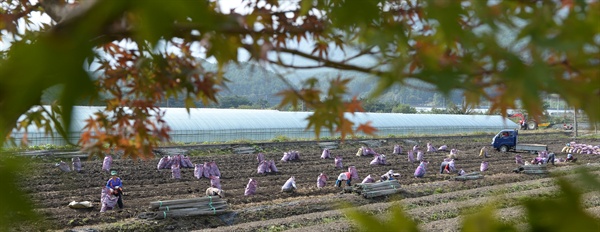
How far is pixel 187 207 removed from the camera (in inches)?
388

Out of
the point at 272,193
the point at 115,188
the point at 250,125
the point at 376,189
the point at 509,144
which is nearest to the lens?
the point at 115,188

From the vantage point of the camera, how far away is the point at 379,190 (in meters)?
12.1

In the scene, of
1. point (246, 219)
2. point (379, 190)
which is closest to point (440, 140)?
point (379, 190)

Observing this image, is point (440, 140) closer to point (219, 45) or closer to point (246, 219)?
point (246, 219)

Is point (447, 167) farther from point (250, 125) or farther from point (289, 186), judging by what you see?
point (250, 125)

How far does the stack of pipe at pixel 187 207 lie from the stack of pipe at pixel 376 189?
3364 mm

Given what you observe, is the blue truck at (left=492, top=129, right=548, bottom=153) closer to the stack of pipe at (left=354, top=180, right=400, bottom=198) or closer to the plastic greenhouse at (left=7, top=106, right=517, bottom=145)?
the plastic greenhouse at (left=7, top=106, right=517, bottom=145)

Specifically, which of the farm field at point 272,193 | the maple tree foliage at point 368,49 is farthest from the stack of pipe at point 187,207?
the maple tree foliage at point 368,49

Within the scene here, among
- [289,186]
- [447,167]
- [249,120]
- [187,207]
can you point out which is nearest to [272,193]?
[289,186]

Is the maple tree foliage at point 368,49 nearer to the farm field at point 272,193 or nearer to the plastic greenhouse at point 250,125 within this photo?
the farm field at point 272,193

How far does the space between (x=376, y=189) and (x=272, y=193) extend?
2.35 meters

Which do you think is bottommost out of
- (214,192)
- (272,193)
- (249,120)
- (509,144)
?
(272,193)

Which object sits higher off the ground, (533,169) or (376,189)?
(533,169)

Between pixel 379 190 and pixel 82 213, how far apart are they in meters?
6.18
